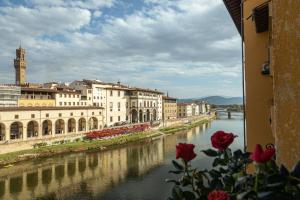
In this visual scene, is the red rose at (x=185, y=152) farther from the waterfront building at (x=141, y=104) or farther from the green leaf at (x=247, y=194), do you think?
the waterfront building at (x=141, y=104)

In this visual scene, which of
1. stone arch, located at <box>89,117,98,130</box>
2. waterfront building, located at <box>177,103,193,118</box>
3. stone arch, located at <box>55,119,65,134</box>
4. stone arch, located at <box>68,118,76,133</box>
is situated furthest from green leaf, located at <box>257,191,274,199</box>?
waterfront building, located at <box>177,103,193,118</box>

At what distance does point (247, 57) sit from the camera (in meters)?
8.68

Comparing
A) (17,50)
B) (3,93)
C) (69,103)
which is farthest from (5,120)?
(17,50)

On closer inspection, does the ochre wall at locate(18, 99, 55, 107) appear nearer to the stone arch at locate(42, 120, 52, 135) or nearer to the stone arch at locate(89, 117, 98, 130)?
the stone arch at locate(42, 120, 52, 135)

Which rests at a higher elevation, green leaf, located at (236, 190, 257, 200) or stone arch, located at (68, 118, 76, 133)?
green leaf, located at (236, 190, 257, 200)

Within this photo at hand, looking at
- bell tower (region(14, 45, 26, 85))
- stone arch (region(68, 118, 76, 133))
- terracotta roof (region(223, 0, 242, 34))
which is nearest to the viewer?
terracotta roof (region(223, 0, 242, 34))

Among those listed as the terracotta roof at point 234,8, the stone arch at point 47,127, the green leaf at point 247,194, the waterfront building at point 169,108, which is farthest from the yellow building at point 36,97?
the green leaf at point 247,194

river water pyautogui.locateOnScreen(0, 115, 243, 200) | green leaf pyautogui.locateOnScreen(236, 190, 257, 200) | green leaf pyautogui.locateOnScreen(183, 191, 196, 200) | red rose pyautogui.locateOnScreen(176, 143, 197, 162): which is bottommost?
river water pyautogui.locateOnScreen(0, 115, 243, 200)

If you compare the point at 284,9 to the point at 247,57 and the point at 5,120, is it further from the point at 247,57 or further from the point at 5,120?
the point at 5,120

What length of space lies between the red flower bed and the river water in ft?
31.1

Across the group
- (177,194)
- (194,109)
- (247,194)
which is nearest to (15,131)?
(177,194)

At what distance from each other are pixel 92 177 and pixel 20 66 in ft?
182

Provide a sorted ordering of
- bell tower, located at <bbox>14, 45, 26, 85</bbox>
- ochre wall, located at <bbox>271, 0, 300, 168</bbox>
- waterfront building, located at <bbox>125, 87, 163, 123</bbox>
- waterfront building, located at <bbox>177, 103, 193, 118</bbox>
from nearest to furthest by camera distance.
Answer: ochre wall, located at <bbox>271, 0, 300, 168</bbox> < bell tower, located at <bbox>14, 45, 26, 85</bbox> < waterfront building, located at <bbox>125, 87, 163, 123</bbox> < waterfront building, located at <bbox>177, 103, 193, 118</bbox>

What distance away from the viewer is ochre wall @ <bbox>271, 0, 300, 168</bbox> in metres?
2.91
